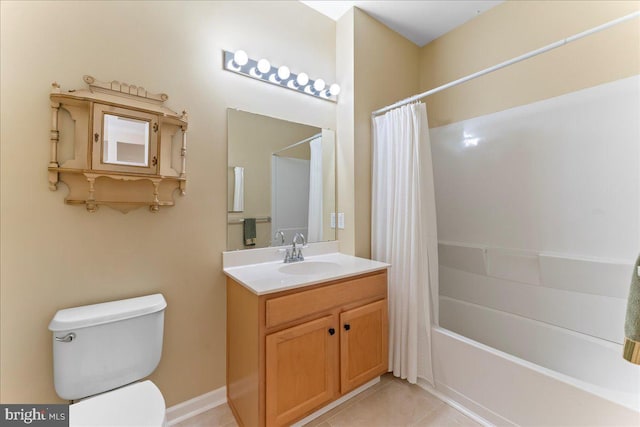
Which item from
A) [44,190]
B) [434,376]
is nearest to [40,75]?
[44,190]

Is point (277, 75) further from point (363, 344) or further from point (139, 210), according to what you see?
point (363, 344)

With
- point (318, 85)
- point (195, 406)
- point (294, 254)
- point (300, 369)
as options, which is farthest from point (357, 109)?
point (195, 406)

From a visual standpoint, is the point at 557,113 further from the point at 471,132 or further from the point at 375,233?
the point at 375,233

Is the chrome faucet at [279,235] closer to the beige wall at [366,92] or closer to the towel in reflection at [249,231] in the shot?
the towel in reflection at [249,231]

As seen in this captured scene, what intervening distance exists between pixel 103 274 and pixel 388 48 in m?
2.66

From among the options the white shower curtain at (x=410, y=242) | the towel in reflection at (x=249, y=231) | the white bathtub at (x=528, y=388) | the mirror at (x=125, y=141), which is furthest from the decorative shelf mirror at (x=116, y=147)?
the white bathtub at (x=528, y=388)

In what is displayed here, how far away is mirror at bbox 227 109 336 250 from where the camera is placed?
1754mm

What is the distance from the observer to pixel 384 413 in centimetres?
161

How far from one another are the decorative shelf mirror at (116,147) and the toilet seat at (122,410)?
2.78 ft

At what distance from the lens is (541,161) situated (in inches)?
75.8

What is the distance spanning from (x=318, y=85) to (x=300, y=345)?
5.97 feet

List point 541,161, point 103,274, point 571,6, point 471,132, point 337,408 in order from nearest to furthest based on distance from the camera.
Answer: point 103,274 < point 337,408 < point 571,6 < point 541,161 < point 471,132

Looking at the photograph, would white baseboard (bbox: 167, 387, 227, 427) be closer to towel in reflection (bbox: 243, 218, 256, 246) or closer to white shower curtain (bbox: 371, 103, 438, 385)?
towel in reflection (bbox: 243, 218, 256, 246)

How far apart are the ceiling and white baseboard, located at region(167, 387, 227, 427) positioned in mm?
2862
